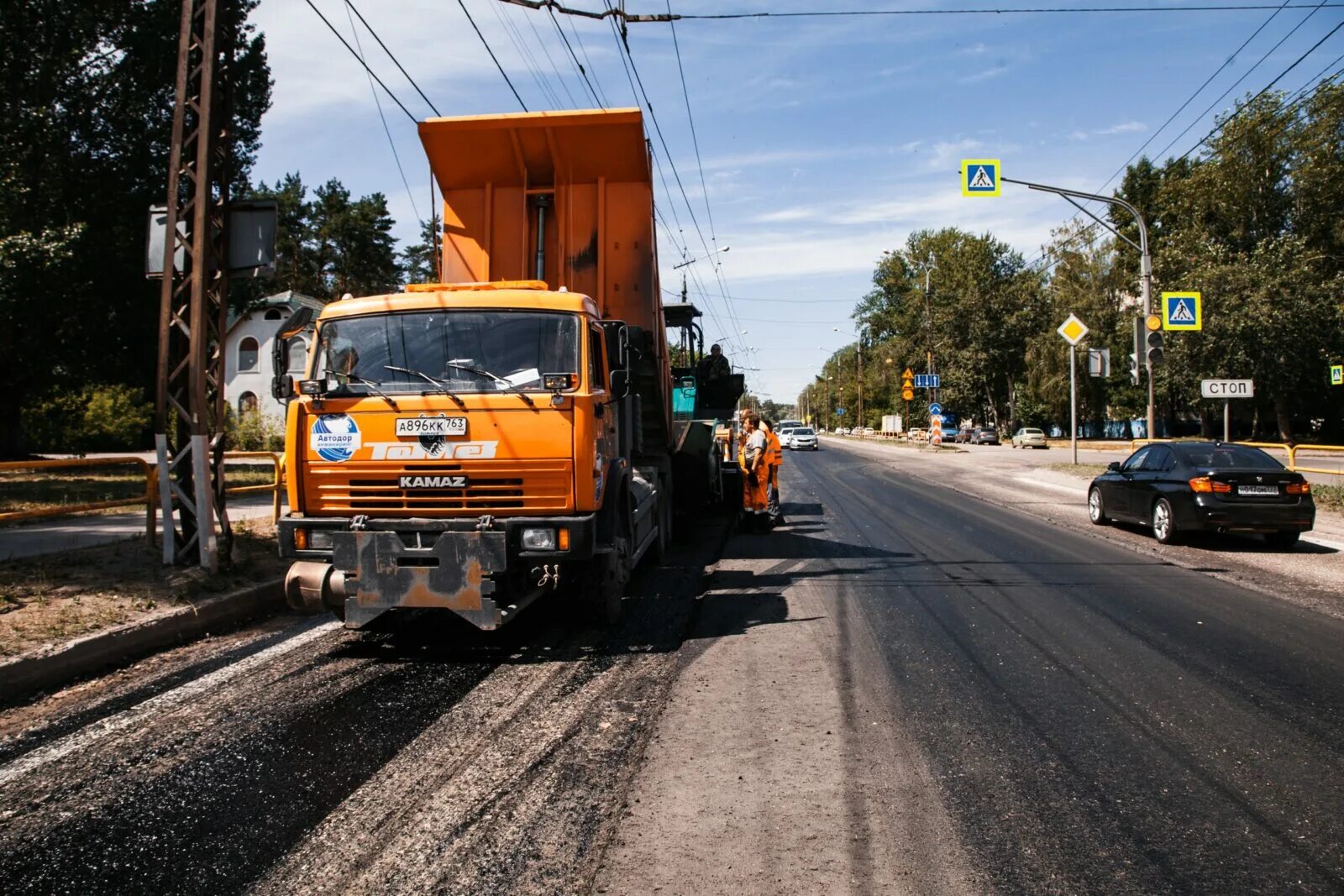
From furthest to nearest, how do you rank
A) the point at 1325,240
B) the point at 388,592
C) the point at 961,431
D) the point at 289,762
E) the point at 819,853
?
1. the point at 961,431
2. the point at 1325,240
3. the point at 388,592
4. the point at 289,762
5. the point at 819,853

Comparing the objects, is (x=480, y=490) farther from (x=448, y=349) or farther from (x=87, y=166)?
(x=87, y=166)

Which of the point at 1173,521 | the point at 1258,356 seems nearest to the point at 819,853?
the point at 1173,521

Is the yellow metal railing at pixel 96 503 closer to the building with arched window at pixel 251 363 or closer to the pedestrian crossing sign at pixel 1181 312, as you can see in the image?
the pedestrian crossing sign at pixel 1181 312

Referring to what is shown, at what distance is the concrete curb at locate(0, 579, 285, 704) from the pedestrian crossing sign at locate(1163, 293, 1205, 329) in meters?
18.6

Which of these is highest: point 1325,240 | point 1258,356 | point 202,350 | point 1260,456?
point 1325,240

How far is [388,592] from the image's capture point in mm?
6102

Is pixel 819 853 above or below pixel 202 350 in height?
below

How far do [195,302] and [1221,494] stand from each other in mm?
11401

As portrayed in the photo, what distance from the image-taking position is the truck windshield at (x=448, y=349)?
6.54m

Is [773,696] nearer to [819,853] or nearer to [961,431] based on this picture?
[819,853]

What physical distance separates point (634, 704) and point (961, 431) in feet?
236

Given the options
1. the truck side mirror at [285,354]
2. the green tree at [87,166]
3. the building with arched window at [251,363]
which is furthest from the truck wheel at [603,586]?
the building with arched window at [251,363]

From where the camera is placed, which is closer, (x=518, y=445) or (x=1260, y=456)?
(x=518, y=445)

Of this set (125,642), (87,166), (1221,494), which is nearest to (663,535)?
(125,642)
